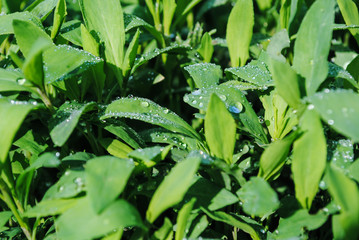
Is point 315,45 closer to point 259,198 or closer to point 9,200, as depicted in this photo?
point 259,198

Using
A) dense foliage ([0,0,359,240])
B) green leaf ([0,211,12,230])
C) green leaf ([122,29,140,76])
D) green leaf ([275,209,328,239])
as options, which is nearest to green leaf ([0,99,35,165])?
dense foliage ([0,0,359,240])

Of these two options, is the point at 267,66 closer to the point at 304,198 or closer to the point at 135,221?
the point at 304,198

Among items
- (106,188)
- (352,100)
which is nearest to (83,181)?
Answer: (106,188)

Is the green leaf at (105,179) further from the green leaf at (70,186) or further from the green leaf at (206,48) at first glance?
the green leaf at (206,48)

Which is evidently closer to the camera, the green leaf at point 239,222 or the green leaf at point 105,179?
the green leaf at point 105,179

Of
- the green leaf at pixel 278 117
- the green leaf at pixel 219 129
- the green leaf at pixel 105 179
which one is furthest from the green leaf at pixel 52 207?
the green leaf at pixel 278 117
